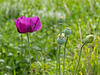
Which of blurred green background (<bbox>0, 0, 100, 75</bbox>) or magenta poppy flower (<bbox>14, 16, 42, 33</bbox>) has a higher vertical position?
magenta poppy flower (<bbox>14, 16, 42, 33</bbox>)

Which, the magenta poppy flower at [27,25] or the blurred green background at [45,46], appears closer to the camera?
the magenta poppy flower at [27,25]

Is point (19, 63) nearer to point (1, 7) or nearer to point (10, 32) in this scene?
point (10, 32)

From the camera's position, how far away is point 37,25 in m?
1.20

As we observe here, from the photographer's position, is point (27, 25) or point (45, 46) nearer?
point (27, 25)

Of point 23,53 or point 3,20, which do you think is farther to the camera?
point 3,20

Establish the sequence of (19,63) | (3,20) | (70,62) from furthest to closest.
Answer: (3,20) < (19,63) < (70,62)

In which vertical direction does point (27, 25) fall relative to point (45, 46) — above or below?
above

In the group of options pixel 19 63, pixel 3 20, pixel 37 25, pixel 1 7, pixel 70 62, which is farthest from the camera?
pixel 1 7

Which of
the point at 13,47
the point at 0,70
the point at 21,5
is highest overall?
the point at 21,5

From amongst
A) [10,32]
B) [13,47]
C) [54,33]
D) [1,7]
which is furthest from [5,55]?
[1,7]

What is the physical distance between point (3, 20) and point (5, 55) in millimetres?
1233

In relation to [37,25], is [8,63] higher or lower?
lower

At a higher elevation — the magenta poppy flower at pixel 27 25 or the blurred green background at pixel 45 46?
the magenta poppy flower at pixel 27 25

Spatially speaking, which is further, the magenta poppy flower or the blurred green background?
the blurred green background
